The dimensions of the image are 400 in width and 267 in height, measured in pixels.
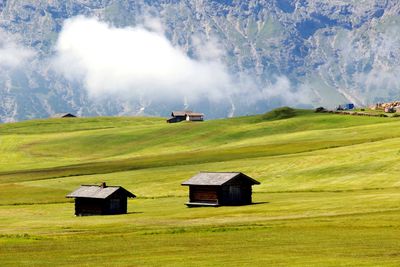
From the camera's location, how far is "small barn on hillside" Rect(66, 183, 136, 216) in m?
118

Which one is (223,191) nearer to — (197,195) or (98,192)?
(197,195)

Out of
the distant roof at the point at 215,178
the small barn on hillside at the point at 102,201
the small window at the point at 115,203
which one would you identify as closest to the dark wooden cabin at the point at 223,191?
the distant roof at the point at 215,178

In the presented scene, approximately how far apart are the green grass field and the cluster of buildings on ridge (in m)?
1.95

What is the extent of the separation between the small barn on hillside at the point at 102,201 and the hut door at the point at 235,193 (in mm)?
12872

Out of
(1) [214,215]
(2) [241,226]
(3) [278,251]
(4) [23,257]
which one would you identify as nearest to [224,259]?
(3) [278,251]

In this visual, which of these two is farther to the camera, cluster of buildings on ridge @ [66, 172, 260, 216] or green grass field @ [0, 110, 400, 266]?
cluster of buildings on ridge @ [66, 172, 260, 216]

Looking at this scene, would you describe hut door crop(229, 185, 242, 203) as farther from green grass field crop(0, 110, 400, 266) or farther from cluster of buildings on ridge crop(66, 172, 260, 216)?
green grass field crop(0, 110, 400, 266)

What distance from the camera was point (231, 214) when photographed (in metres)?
100

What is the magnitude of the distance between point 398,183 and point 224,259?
216 ft

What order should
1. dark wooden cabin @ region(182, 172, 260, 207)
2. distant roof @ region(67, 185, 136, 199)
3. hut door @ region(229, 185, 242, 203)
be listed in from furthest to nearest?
1. hut door @ region(229, 185, 242, 203)
2. dark wooden cabin @ region(182, 172, 260, 207)
3. distant roof @ region(67, 185, 136, 199)

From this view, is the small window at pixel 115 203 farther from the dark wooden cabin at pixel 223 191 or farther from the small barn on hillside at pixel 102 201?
the dark wooden cabin at pixel 223 191

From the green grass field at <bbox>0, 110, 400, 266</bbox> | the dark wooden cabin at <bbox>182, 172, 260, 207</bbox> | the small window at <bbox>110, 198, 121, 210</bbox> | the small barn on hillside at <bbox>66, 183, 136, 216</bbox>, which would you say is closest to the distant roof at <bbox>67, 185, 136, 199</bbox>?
the small barn on hillside at <bbox>66, 183, 136, 216</bbox>

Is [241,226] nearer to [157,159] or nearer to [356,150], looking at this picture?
[356,150]

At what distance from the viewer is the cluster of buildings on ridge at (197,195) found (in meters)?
118
